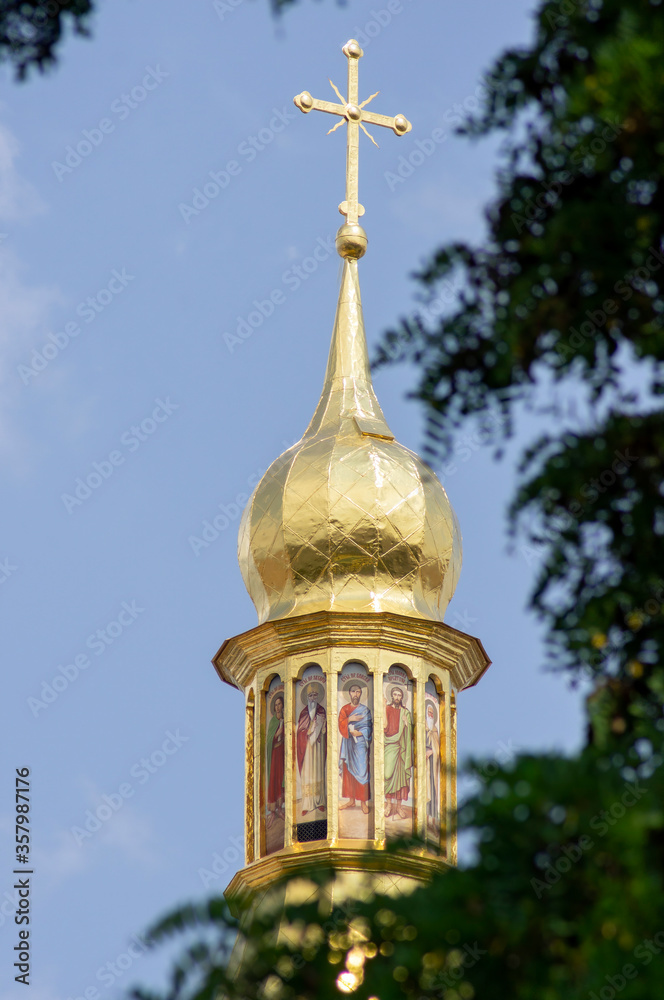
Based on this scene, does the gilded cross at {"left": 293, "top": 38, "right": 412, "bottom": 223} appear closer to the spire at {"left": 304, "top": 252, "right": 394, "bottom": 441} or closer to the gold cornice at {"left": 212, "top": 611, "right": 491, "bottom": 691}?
the spire at {"left": 304, "top": 252, "right": 394, "bottom": 441}

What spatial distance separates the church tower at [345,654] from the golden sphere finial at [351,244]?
277 centimetres

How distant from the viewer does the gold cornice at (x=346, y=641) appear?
22.1 m

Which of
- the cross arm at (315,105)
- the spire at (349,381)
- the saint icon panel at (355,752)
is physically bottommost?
the saint icon panel at (355,752)

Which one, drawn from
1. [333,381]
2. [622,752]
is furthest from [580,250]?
[333,381]

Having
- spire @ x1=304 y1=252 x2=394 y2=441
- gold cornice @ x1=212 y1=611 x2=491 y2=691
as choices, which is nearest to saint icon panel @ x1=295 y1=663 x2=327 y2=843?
gold cornice @ x1=212 y1=611 x2=491 y2=691

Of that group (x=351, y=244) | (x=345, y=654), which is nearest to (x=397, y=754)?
(x=345, y=654)

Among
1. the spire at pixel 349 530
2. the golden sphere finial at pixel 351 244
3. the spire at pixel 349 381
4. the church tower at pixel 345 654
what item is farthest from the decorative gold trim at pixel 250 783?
the golden sphere finial at pixel 351 244

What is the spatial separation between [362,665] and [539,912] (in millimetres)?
15075

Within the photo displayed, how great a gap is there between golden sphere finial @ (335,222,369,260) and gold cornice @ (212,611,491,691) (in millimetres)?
5109

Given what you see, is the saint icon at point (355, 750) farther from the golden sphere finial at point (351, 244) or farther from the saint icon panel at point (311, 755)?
the golden sphere finial at point (351, 244)

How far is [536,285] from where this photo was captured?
8.46 meters

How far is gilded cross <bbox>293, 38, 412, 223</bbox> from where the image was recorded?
25750mm

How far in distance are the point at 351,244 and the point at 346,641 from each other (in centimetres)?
553

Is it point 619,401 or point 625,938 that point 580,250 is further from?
point 625,938
